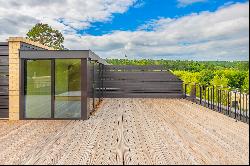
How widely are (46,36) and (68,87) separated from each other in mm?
34086

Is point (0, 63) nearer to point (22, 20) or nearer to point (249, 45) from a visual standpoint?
point (249, 45)

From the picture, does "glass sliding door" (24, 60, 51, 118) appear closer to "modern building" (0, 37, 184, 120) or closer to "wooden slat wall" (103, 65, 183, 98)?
"modern building" (0, 37, 184, 120)

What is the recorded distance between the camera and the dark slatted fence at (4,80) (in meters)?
10.2

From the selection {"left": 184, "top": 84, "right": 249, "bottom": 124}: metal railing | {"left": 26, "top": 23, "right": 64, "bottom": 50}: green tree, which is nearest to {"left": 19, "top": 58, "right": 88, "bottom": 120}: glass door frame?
{"left": 184, "top": 84, "right": 249, "bottom": 124}: metal railing

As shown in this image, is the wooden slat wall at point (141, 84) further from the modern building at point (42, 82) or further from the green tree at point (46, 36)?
the green tree at point (46, 36)

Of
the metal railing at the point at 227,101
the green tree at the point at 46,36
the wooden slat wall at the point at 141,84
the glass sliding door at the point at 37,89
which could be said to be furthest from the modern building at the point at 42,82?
the green tree at the point at 46,36

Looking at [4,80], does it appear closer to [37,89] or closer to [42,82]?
[37,89]

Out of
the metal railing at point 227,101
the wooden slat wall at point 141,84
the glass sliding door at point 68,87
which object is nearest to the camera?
the metal railing at point 227,101

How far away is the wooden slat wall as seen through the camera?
19.6 metres

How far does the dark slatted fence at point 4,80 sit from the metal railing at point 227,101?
765cm

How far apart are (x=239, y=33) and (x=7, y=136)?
617 centimetres

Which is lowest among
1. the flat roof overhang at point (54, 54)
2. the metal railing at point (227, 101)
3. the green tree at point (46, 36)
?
the metal railing at point (227, 101)

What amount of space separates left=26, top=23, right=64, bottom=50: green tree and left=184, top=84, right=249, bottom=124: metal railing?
3030 cm

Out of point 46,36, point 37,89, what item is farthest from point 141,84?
point 46,36
